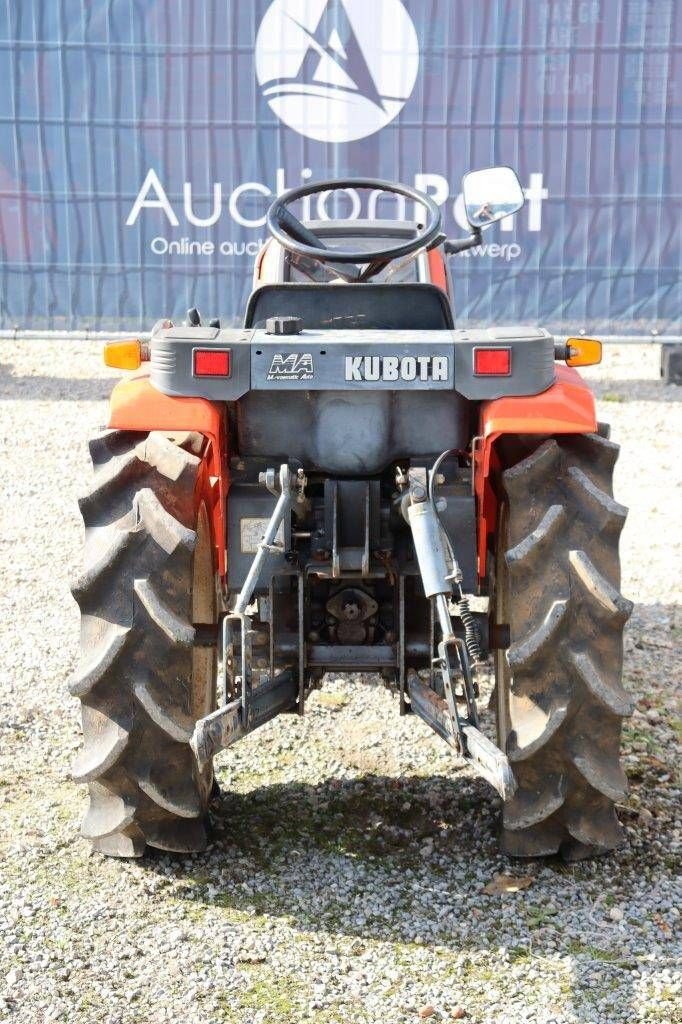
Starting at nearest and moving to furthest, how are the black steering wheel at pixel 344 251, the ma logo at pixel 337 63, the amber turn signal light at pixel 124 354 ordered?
the amber turn signal light at pixel 124 354 < the black steering wheel at pixel 344 251 < the ma logo at pixel 337 63

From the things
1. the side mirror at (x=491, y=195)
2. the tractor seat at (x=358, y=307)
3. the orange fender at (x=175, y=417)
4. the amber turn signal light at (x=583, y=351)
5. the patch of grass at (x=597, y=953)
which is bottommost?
the patch of grass at (x=597, y=953)

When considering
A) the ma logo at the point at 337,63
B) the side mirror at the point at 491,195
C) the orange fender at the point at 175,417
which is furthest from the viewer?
the ma logo at the point at 337,63

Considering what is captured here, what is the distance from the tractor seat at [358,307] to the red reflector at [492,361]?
0.47m

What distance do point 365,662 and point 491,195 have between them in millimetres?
2119

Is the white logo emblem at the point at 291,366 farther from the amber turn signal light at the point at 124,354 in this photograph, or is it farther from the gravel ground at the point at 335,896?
the gravel ground at the point at 335,896

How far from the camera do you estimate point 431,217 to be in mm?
Answer: 4488

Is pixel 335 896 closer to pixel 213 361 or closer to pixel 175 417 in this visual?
pixel 175 417

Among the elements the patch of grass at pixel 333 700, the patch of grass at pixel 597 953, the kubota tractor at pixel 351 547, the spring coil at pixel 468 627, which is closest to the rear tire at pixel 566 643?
the kubota tractor at pixel 351 547

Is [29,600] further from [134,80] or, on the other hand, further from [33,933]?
[134,80]

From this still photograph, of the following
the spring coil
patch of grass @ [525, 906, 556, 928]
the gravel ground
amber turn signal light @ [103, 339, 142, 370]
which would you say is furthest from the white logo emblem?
patch of grass @ [525, 906, 556, 928]

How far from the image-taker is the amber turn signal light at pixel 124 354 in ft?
13.7

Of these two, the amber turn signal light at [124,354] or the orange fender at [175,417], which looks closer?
the orange fender at [175,417]

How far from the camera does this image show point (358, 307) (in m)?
4.27

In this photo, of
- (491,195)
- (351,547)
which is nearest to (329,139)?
(491,195)
